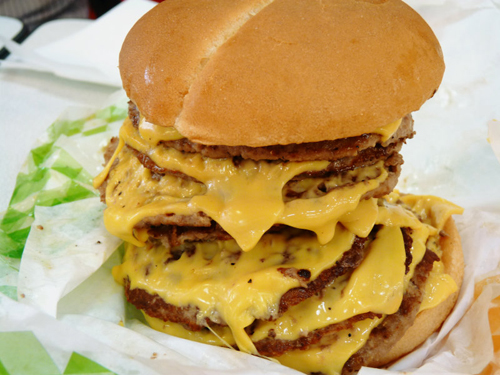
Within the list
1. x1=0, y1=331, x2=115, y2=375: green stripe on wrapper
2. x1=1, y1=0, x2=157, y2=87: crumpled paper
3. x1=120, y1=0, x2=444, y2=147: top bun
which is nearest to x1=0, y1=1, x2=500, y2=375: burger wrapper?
x1=0, y1=331, x2=115, y2=375: green stripe on wrapper

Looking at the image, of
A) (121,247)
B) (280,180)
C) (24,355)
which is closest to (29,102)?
(121,247)

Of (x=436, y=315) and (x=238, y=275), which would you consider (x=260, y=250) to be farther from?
(x=436, y=315)

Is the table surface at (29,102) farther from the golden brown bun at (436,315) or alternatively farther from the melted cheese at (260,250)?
the golden brown bun at (436,315)

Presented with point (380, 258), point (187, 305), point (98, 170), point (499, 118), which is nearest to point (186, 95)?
point (187, 305)

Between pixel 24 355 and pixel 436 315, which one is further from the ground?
pixel 24 355

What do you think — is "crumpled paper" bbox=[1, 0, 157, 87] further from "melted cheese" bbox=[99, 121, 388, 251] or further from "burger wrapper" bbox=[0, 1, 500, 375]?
"melted cheese" bbox=[99, 121, 388, 251]

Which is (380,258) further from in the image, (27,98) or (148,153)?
(27,98)

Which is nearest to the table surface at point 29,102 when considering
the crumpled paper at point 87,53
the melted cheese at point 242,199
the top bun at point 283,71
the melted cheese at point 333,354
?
the crumpled paper at point 87,53
